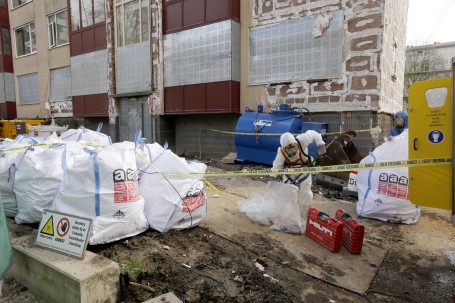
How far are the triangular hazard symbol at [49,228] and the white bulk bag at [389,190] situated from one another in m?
3.69

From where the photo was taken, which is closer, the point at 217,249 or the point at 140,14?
the point at 217,249

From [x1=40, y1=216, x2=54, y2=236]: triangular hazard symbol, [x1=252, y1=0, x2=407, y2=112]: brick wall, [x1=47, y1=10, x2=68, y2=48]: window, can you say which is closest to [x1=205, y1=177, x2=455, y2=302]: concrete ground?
[x1=40, y1=216, x2=54, y2=236]: triangular hazard symbol

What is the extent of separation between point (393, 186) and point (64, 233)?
3700 millimetres

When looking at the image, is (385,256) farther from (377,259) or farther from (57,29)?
(57,29)

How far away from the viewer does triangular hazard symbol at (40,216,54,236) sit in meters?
2.59

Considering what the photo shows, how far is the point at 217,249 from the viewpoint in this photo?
3.06 metres

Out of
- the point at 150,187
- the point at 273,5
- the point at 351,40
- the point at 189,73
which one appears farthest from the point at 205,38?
the point at 150,187

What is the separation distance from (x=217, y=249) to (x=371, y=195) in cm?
225

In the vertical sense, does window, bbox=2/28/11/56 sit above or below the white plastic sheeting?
above

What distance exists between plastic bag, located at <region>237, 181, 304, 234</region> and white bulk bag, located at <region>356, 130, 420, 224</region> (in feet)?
3.59

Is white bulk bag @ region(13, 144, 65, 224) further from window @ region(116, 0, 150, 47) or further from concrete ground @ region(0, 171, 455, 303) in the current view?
window @ region(116, 0, 150, 47)

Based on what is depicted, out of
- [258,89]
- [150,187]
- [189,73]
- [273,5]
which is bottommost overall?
[150,187]

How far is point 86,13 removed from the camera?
40.8 ft

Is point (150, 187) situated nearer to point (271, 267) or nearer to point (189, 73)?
point (271, 267)
